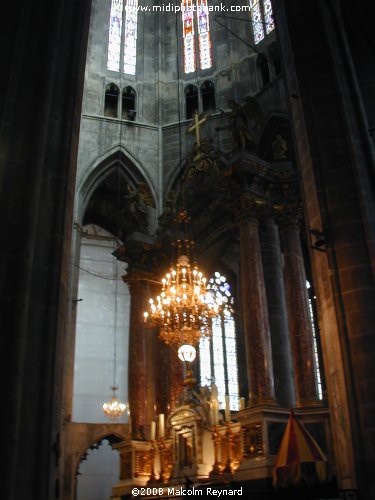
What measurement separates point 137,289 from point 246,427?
621 cm

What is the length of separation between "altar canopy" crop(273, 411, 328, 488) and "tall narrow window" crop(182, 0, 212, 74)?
1635cm

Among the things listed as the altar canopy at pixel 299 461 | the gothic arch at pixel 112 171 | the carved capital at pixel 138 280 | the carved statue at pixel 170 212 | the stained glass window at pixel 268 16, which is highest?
the stained glass window at pixel 268 16

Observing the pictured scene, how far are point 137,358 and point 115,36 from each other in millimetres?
12730

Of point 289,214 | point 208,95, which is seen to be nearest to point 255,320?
point 289,214

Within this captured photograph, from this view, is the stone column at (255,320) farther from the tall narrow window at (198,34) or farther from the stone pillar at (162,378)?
the tall narrow window at (198,34)

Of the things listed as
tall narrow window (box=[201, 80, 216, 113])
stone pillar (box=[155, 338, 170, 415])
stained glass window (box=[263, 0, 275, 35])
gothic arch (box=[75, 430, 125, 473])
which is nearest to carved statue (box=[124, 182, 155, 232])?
stone pillar (box=[155, 338, 170, 415])

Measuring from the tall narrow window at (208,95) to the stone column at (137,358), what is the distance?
276 inches

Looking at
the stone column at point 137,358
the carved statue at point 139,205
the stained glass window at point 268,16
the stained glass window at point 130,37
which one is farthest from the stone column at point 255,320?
the stained glass window at point 130,37

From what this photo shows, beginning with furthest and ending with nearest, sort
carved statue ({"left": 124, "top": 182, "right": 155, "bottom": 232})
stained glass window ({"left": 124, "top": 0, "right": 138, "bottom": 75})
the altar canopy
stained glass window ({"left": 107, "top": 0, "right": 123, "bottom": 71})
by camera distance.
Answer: stained glass window ({"left": 124, "top": 0, "right": 138, "bottom": 75})
stained glass window ({"left": 107, "top": 0, "right": 123, "bottom": 71})
carved statue ({"left": 124, "top": 182, "right": 155, "bottom": 232})
the altar canopy

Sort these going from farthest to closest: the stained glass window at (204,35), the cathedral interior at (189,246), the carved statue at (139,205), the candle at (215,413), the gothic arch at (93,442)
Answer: the stained glass window at (204,35), the gothic arch at (93,442), the carved statue at (139,205), the candle at (215,413), the cathedral interior at (189,246)

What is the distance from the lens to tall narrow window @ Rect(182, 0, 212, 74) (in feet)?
67.9

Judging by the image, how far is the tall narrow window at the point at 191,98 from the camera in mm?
20125

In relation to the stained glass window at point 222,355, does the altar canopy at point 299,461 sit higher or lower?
lower

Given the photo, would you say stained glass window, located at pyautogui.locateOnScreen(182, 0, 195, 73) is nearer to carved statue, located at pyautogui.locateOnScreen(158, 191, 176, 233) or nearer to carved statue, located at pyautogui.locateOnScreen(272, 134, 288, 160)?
carved statue, located at pyautogui.locateOnScreen(158, 191, 176, 233)
